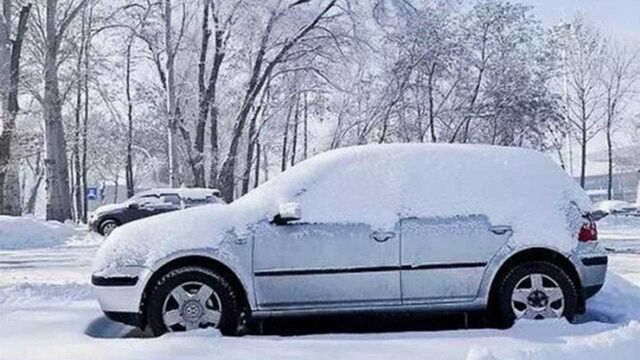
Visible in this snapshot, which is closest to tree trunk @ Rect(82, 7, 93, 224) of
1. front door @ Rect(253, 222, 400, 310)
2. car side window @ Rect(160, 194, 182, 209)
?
car side window @ Rect(160, 194, 182, 209)

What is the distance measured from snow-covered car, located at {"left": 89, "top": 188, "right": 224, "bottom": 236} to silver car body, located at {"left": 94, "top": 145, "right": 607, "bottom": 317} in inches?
641

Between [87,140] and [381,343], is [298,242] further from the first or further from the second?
[87,140]

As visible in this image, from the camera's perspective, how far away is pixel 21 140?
31.1m

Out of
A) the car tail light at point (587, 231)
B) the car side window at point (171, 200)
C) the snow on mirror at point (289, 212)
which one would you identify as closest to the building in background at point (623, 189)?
the car side window at point (171, 200)

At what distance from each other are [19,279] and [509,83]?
34724mm

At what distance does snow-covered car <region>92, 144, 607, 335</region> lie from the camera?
5.89 meters

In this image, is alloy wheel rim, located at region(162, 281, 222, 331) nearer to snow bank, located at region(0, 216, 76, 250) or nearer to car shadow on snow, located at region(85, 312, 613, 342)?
car shadow on snow, located at region(85, 312, 613, 342)

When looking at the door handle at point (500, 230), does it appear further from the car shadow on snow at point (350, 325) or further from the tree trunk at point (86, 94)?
the tree trunk at point (86, 94)

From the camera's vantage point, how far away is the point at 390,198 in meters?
6.24

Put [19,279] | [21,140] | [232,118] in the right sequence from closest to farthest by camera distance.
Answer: [19,279] → [21,140] → [232,118]

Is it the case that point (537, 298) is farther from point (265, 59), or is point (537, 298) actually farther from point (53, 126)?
point (265, 59)

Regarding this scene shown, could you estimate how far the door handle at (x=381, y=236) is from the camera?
6039 mm

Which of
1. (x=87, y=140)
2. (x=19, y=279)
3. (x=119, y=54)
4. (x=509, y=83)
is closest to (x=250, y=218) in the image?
(x=19, y=279)

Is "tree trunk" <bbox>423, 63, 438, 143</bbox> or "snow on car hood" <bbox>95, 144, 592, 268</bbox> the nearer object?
"snow on car hood" <bbox>95, 144, 592, 268</bbox>
